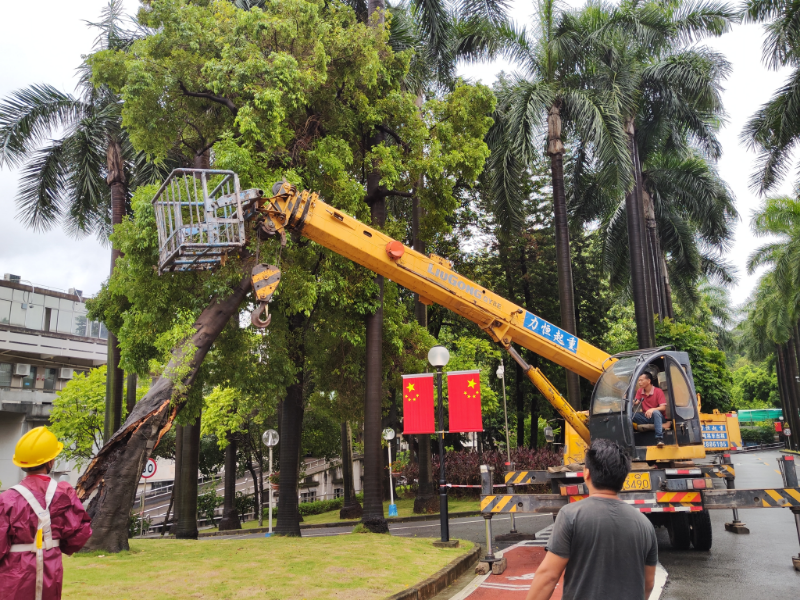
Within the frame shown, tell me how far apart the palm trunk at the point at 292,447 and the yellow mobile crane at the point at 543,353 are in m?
4.98

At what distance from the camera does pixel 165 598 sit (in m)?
6.38

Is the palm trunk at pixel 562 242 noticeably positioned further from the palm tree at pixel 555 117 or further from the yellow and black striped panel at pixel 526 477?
the yellow and black striped panel at pixel 526 477

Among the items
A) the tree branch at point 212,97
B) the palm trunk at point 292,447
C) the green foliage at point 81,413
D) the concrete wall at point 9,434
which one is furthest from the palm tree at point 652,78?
the concrete wall at point 9,434

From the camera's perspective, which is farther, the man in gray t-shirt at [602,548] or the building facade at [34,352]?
the building facade at [34,352]

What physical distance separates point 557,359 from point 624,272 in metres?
23.1

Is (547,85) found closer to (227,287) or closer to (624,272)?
(227,287)

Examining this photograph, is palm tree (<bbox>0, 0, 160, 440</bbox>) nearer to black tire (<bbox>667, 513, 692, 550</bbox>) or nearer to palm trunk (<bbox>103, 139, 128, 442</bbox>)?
palm trunk (<bbox>103, 139, 128, 442</bbox>)

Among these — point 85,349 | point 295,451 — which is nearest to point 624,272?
point 295,451

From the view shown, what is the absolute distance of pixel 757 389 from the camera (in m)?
78.3

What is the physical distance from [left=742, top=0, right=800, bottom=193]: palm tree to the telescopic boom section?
42.7ft

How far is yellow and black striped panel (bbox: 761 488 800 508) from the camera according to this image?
8.04m

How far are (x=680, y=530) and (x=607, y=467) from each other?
27.3ft

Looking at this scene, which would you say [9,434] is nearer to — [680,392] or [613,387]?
[613,387]

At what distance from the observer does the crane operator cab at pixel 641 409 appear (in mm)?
8938
